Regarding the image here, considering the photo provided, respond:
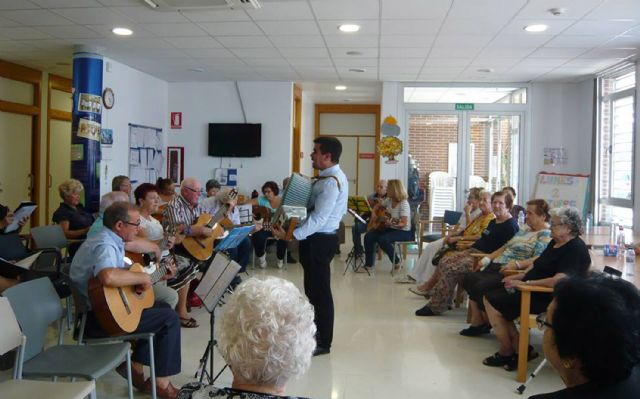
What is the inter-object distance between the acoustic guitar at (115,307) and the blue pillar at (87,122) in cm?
445

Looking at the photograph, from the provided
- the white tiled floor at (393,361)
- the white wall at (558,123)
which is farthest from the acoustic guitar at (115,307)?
the white wall at (558,123)

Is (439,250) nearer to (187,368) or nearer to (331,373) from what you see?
(331,373)

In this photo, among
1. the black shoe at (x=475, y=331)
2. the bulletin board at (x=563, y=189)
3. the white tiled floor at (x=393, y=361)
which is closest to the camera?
the white tiled floor at (x=393, y=361)

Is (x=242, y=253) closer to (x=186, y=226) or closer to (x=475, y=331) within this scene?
(x=186, y=226)

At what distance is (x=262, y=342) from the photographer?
4.96 ft

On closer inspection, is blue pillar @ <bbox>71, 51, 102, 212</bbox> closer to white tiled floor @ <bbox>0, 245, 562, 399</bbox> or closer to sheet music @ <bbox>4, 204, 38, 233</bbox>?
sheet music @ <bbox>4, 204, 38, 233</bbox>

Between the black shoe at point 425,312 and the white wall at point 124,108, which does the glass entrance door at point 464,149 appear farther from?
the black shoe at point 425,312

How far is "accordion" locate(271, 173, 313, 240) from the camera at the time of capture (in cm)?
403

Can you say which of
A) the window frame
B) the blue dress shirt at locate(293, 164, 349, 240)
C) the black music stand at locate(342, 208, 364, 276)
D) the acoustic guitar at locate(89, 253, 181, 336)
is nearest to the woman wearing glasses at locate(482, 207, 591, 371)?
the blue dress shirt at locate(293, 164, 349, 240)

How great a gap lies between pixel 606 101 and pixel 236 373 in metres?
8.54

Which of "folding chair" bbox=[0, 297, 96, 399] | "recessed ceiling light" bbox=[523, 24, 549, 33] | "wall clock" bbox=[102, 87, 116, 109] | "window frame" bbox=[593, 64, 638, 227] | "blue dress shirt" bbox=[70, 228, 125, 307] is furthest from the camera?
"wall clock" bbox=[102, 87, 116, 109]

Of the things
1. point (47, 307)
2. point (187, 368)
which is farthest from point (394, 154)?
point (47, 307)

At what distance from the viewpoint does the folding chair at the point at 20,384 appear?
7.83 feet

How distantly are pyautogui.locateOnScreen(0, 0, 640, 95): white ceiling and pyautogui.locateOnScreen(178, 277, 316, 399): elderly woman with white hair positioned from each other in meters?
4.06
